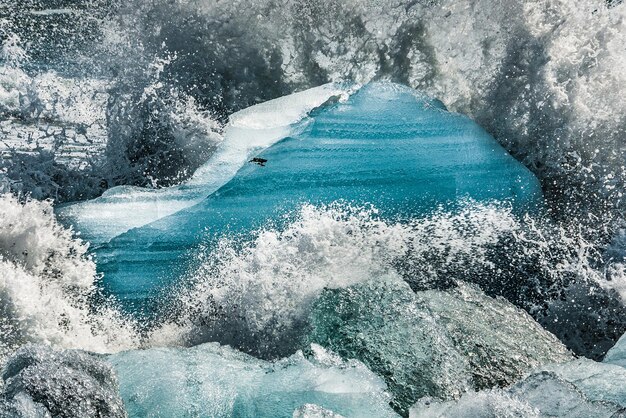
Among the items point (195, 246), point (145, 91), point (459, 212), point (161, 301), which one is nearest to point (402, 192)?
point (459, 212)

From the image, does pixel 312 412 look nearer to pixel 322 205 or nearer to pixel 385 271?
pixel 385 271

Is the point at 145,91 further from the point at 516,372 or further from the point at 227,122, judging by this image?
the point at 516,372

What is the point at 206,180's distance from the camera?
8.12 feet

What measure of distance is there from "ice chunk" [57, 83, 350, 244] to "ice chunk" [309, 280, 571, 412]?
676 millimetres

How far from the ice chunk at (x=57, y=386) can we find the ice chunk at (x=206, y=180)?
0.90m

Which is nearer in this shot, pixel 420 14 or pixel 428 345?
pixel 428 345

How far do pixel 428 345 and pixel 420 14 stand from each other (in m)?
1.44

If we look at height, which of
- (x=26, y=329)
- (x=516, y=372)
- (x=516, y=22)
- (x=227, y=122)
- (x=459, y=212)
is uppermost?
(x=516, y=22)

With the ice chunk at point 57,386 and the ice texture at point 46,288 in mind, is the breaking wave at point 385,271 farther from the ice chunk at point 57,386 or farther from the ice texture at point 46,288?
the ice chunk at point 57,386

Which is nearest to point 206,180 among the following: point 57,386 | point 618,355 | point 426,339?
point 426,339

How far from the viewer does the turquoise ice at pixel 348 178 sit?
7.31 ft

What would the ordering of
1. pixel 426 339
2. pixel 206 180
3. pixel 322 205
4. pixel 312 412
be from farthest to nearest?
pixel 206 180
pixel 322 205
pixel 426 339
pixel 312 412

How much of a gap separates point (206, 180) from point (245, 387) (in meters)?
1.10

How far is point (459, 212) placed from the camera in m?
2.39
